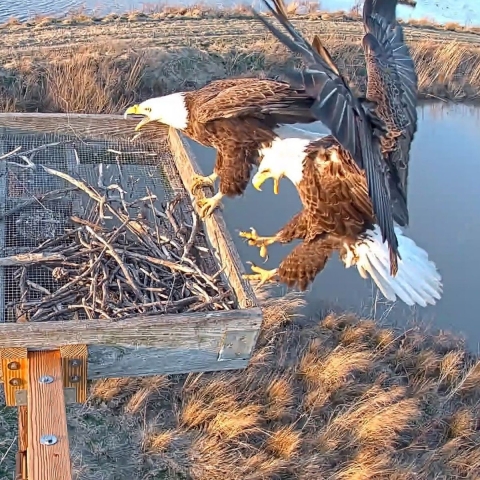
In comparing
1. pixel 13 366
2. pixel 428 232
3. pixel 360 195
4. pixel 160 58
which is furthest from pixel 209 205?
pixel 160 58

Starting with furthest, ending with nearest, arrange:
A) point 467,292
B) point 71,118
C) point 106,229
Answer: point 467,292
point 71,118
point 106,229

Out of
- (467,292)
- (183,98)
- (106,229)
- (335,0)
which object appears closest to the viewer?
(106,229)

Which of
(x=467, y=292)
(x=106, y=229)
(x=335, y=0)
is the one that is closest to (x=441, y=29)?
(x=335, y=0)

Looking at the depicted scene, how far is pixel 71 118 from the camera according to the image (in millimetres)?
3240

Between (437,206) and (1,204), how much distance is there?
515 cm

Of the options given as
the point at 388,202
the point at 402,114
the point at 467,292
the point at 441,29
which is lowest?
the point at 467,292

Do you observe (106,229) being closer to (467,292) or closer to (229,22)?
(467,292)

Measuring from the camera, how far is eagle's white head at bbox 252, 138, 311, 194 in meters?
2.52

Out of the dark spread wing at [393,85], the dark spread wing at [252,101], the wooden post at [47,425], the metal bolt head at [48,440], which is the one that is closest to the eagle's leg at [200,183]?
the dark spread wing at [252,101]

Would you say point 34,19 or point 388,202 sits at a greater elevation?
point 388,202

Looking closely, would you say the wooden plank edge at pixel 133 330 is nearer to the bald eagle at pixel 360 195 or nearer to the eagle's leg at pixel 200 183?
the bald eagle at pixel 360 195

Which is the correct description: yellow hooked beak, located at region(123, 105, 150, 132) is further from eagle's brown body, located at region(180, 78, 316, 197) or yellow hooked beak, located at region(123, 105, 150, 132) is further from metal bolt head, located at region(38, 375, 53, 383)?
metal bolt head, located at region(38, 375, 53, 383)

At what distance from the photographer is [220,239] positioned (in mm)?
2398

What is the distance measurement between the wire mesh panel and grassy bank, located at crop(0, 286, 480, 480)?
1.62 m
